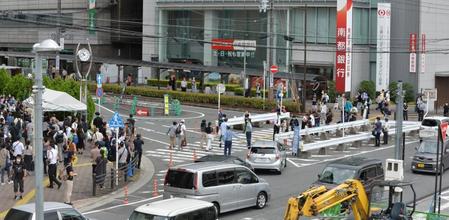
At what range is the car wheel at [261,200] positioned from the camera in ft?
77.9

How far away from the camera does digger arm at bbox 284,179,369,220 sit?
18.4 m

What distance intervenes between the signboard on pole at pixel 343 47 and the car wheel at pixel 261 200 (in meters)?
34.0

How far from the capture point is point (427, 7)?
208 feet

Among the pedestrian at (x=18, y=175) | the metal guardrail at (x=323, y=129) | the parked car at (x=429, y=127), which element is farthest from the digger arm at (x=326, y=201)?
the parked car at (x=429, y=127)

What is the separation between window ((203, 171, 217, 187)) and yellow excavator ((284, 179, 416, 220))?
3598mm

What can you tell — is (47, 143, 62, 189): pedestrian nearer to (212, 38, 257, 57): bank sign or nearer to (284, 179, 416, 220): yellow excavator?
(284, 179, 416, 220): yellow excavator

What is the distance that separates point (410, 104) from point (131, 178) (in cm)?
3771

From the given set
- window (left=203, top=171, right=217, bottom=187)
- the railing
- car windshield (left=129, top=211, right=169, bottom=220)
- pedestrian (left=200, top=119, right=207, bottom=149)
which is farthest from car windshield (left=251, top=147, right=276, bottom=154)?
car windshield (left=129, top=211, right=169, bottom=220)

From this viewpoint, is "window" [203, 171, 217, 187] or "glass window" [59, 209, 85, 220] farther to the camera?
"window" [203, 171, 217, 187]

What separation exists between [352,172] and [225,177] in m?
4.62

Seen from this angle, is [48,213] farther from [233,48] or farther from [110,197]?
[233,48]

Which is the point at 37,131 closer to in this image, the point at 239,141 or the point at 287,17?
the point at 239,141

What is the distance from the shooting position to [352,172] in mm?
24469

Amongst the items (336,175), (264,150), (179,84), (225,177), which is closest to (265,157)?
(264,150)
